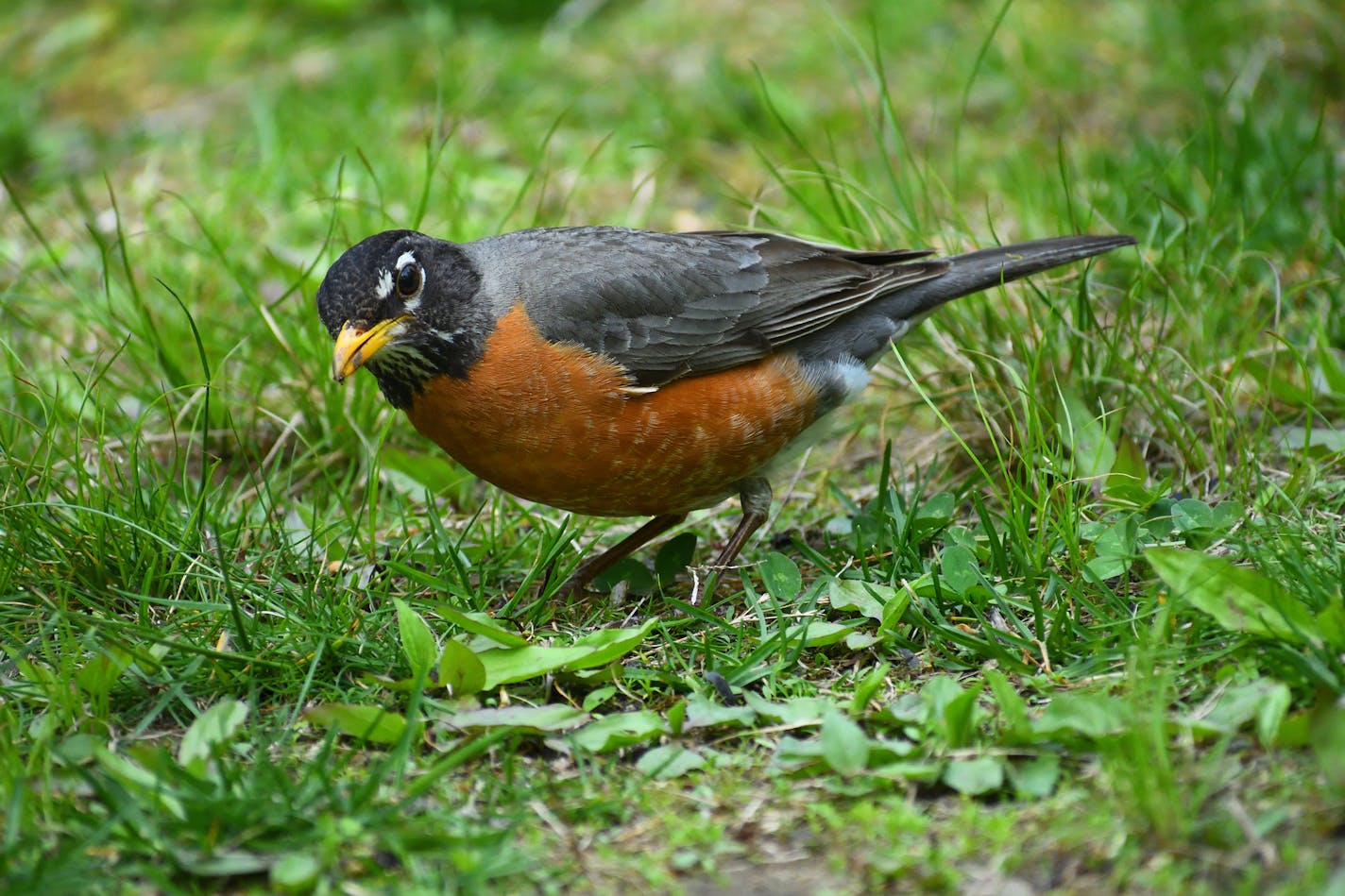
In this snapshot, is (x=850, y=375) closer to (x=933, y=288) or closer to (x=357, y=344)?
(x=933, y=288)

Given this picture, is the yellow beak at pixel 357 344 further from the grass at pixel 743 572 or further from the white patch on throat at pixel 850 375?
the white patch on throat at pixel 850 375

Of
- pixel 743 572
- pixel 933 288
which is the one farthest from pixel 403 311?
pixel 933 288

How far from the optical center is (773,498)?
17.6 ft

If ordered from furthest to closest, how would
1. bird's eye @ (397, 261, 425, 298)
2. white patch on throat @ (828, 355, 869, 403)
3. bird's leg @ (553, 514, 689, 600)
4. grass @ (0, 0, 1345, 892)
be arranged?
white patch on throat @ (828, 355, 869, 403)
bird's leg @ (553, 514, 689, 600)
bird's eye @ (397, 261, 425, 298)
grass @ (0, 0, 1345, 892)

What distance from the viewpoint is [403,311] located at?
14.6 feet

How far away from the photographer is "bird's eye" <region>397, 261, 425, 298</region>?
446 centimetres

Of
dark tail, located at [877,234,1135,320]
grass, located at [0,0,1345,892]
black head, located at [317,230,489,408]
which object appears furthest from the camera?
dark tail, located at [877,234,1135,320]

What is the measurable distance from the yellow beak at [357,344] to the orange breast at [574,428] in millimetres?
257

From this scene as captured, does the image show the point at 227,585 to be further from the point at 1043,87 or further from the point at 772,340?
the point at 1043,87

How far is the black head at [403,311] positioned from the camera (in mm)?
4316

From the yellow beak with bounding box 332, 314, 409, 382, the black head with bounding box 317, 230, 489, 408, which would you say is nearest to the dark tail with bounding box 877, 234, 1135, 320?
the black head with bounding box 317, 230, 489, 408

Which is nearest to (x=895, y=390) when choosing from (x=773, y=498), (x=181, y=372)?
(x=773, y=498)

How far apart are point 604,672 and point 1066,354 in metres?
2.39

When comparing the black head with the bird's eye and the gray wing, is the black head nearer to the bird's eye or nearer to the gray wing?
the bird's eye
